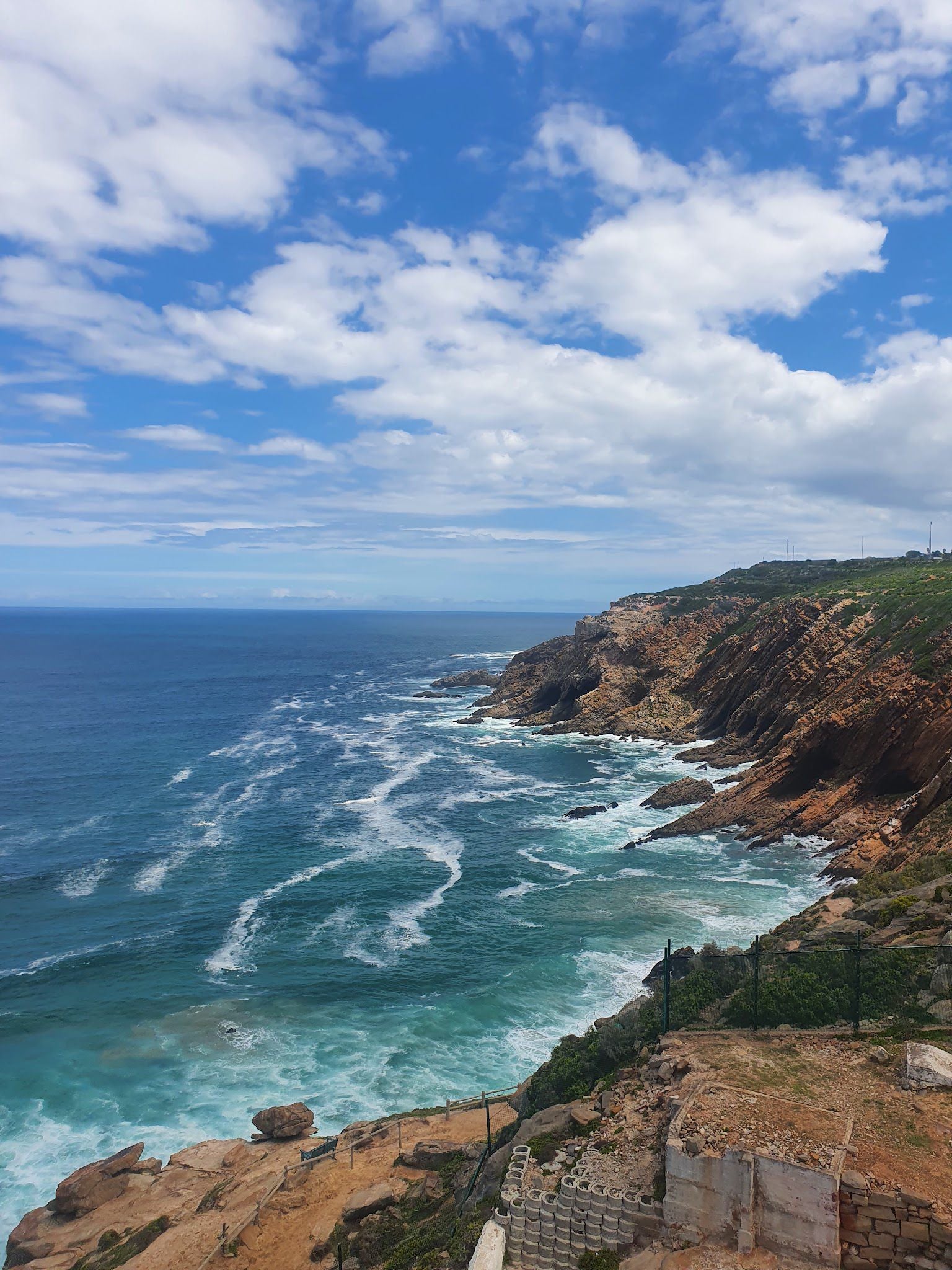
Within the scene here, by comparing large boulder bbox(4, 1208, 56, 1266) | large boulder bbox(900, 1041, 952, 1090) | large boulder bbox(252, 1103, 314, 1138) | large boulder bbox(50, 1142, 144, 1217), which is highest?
large boulder bbox(900, 1041, 952, 1090)

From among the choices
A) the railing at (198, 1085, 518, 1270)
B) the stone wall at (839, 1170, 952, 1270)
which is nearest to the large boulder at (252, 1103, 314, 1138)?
the railing at (198, 1085, 518, 1270)

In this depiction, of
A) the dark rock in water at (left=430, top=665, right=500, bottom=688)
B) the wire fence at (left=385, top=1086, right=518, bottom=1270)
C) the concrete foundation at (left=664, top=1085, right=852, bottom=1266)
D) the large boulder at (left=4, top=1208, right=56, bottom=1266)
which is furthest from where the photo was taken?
the dark rock in water at (left=430, top=665, right=500, bottom=688)

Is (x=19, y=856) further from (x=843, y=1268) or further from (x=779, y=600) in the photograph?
(x=779, y=600)

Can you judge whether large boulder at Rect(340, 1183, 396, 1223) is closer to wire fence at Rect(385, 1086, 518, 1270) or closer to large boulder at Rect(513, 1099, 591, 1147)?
wire fence at Rect(385, 1086, 518, 1270)

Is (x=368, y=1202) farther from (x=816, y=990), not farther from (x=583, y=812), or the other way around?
(x=583, y=812)

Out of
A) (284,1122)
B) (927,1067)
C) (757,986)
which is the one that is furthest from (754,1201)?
→ (284,1122)
